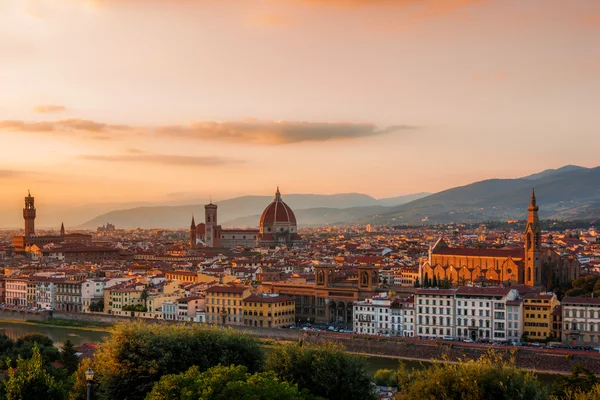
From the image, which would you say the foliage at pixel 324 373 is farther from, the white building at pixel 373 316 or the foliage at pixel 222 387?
the white building at pixel 373 316

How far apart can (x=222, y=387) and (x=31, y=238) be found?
92844 millimetres

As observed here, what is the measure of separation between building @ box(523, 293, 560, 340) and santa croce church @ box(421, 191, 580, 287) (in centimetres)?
945

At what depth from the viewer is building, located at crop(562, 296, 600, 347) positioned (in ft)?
112

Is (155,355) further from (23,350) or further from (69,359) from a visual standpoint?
(23,350)

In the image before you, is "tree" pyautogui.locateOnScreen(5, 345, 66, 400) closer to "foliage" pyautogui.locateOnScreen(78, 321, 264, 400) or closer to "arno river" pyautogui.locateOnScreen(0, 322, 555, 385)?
"foliage" pyautogui.locateOnScreen(78, 321, 264, 400)

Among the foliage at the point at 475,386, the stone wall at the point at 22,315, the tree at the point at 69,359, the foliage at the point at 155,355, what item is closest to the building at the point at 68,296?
the stone wall at the point at 22,315

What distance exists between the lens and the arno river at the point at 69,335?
34156 mm

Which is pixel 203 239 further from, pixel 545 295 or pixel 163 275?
pixel 545 295

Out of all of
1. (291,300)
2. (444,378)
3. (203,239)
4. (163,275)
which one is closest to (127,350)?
(444,378)

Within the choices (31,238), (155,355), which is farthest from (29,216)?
(155,355)

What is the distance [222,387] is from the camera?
16.7 m

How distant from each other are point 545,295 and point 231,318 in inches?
586

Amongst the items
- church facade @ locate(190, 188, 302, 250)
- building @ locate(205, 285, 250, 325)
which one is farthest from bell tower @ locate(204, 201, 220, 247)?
building @ locate(205, 285, 250, 325)

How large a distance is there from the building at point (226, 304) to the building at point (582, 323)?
1512 cm
